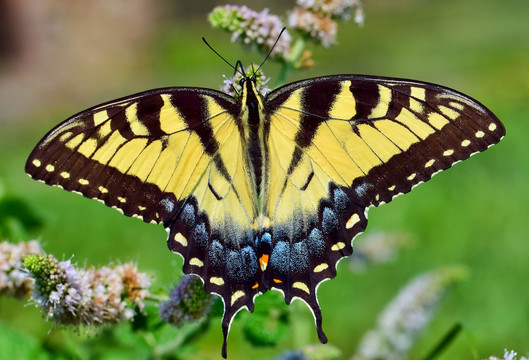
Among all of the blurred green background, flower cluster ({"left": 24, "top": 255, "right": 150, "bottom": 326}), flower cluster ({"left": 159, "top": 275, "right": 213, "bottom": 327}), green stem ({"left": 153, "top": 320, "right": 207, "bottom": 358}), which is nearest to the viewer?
flower cluster ({"left": 24, "top": 255, "right": 150, "bottom": 326})

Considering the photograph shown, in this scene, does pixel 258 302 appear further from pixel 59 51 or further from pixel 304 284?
pixel 59 51

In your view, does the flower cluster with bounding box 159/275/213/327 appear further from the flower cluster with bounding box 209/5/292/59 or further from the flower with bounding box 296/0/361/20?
the flower with bounding box 296/0/361/20

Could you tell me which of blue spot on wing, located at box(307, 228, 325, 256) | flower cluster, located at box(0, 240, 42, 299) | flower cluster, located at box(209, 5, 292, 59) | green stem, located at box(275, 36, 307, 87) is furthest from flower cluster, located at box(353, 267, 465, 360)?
flower cluster, located at box(0, 240, 42, 299)

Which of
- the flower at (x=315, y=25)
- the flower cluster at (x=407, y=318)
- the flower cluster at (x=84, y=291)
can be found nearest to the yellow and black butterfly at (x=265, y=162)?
the flower cluster at (x=84, y=291)

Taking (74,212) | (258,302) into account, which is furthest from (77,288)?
(74,212)

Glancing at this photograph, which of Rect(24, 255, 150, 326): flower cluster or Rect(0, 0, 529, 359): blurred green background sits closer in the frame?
Rect(24, 255, 150, 326): flower cluster

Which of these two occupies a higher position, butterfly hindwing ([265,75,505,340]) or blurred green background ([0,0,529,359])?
blurred green background ([0,0,529,359])

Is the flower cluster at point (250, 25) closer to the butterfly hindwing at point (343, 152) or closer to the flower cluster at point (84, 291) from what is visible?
the butterfly hindwing at point (343, 152)
